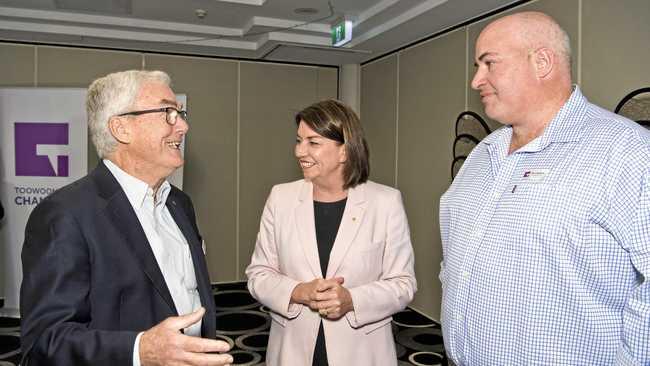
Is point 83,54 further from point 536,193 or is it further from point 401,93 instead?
point 536,193

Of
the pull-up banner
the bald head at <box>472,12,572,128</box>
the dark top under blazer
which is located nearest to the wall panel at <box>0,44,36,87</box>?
the pull-up banner

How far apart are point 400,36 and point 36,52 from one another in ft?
13.3

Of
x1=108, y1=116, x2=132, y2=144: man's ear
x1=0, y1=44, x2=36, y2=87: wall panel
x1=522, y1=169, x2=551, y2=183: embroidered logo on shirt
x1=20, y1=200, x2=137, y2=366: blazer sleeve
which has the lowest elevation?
x1=20, y1=200, x2=137, y2=366: blazer sleeve

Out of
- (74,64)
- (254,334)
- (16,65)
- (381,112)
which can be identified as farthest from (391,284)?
(16,65)

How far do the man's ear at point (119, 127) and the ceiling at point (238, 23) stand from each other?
3100mm

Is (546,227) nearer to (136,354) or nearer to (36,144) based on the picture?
(136,354)

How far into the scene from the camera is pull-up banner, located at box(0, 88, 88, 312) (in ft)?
15.2

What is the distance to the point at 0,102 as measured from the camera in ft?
15.4

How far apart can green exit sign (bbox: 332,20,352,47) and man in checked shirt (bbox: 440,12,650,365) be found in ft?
9.27

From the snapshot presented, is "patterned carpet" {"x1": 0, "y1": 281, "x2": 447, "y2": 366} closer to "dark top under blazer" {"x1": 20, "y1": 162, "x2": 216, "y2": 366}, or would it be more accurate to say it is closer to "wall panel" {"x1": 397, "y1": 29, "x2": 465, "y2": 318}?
"wall panel" {"x1": 397, "y1": 29, "x2": 465, "y2": 318}

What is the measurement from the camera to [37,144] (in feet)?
15.3

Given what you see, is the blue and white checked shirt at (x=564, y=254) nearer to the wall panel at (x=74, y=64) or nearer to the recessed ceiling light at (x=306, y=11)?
the recessed ceiling light at (x=306, y=11)

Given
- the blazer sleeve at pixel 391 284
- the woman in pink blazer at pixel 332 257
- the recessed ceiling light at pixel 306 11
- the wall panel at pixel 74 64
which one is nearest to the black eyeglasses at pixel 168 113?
the woman in pink blazer at pixel 332 257

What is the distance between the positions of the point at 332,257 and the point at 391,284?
0.85 feet
